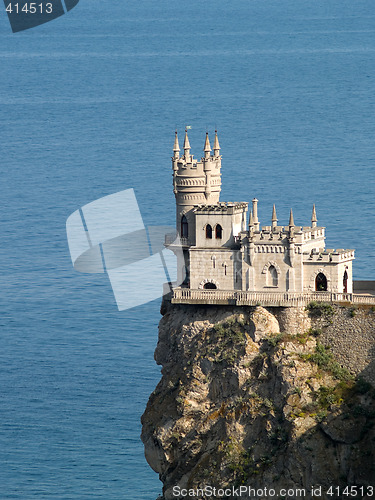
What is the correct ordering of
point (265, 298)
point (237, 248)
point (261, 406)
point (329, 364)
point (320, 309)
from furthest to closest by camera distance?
1. point (237, 248)
2. point (265, 298)
3. point (320, 309)
4. point (261, 406)
5. point (329, 364)

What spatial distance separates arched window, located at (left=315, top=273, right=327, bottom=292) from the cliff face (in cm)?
194

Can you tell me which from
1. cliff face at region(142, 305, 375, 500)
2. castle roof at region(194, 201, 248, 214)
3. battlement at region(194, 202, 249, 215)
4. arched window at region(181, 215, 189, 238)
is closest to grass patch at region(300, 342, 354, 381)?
cliff face at region(142, 305, 375, 500)

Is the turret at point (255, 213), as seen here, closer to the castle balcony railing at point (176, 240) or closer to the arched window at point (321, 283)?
the arched window at point (321, 283)

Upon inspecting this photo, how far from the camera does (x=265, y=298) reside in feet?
365

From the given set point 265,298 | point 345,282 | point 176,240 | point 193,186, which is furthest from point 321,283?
point 193,186

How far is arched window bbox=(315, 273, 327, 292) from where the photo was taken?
366 feet

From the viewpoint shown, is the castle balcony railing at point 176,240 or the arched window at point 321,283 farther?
the castle balcony railing at point 176,240

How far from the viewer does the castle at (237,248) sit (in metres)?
112

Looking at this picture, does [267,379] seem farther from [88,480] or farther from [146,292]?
[146,292]

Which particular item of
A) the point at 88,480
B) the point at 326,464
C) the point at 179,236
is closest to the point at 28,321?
the point at 88,480

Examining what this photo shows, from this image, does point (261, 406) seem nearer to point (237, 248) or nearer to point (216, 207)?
point (237, 248)

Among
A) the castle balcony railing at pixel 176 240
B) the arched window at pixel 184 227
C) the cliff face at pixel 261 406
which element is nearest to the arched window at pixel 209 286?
the cliff face at pixel 261 406

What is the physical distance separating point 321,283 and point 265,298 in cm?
380

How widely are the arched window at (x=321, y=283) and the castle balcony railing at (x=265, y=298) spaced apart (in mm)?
1096
